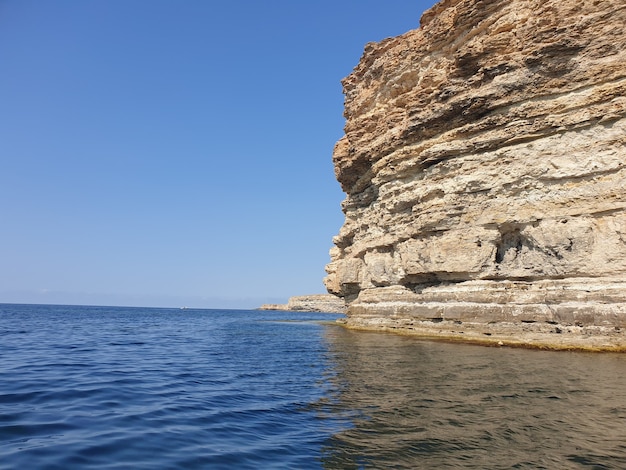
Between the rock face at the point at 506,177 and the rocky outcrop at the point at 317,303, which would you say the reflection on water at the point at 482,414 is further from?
the rocky outcrop at the point at 317,303

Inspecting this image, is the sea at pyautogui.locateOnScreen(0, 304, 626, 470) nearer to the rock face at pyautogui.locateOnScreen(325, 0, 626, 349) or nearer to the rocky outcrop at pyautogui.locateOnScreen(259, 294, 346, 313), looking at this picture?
the rock face at pyautogui.locateOnScreen(325, 0, 626, 349)

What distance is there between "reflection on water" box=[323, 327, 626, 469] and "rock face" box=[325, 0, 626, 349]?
6.14 metres

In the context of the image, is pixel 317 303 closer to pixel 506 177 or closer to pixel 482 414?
pixel 506 177

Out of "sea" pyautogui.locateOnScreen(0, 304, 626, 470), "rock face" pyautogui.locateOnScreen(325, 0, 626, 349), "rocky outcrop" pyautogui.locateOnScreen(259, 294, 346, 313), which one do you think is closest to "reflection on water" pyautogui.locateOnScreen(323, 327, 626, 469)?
"sea" pyautogui.locateOnScreen(0, 304, 626, 470)

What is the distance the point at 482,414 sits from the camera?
29.0 ft

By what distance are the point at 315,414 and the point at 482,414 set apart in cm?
346

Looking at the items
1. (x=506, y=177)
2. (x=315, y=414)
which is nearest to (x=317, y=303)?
(x=506, y=177)

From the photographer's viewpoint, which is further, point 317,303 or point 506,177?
point 317,303

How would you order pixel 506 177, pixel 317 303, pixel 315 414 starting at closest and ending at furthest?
pixel 315 414
pixel 506 177
pixel 317 303

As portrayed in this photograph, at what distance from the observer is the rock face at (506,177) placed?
816 inches

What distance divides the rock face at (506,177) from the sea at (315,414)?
6.10 m

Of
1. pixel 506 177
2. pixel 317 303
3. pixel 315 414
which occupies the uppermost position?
pixel 506 177

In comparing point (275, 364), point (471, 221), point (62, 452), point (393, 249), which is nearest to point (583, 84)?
point (471, 221)

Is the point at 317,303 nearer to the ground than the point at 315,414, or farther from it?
nearer to the ground
